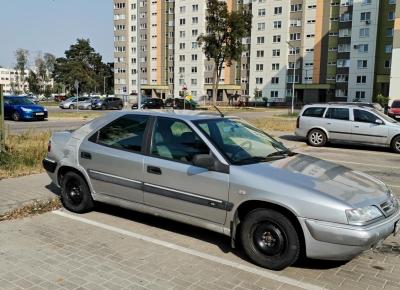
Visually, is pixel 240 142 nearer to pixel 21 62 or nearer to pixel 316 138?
pixel 316 138

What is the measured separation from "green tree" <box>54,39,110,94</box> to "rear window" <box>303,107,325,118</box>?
96.5 meters

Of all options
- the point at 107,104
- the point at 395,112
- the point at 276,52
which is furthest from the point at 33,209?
the point at 276,52

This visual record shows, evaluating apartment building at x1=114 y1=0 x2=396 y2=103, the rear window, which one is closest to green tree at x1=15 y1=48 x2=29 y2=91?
apartment building at x1=114 y1=0 x2=396 y2=103

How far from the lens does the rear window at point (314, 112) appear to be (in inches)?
624

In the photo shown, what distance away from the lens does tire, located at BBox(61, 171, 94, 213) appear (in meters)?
6.11

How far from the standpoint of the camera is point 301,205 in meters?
4.10

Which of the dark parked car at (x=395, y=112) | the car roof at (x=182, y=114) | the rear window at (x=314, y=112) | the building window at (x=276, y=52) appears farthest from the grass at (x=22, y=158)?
the building window at (x=276, y=52)

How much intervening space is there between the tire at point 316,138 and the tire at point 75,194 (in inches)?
442

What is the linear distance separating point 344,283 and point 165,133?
2.65m

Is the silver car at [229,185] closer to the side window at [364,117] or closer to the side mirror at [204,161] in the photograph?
the side mirror at [204,161]

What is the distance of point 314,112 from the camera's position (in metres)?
16.1

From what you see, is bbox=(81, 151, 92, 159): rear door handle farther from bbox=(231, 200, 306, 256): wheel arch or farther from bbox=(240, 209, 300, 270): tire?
bbox=(240, 209, 300, 270): tire

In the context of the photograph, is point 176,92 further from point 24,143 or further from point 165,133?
point 165,133

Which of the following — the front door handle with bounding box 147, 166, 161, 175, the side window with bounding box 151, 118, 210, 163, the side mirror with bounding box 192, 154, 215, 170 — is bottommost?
the front door handle with bounding box 147, 166, 161, 175
